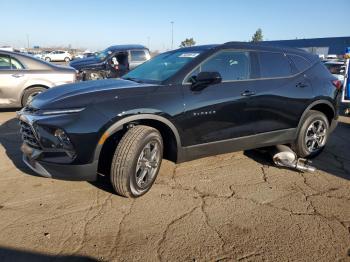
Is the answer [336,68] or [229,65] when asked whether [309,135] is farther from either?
[336,68]

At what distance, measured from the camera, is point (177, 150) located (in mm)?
3859

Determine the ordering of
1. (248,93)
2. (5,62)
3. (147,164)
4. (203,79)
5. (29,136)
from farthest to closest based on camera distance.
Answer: (5,62)
(248,93)
(203,79)
(147,164)
(29,136)

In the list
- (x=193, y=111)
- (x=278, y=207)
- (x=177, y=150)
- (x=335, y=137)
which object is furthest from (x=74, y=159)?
(x=335, y=137)

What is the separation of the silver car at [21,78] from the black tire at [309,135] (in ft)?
18.1

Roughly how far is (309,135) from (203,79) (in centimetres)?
230

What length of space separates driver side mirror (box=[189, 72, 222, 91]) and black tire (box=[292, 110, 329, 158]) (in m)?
1.80

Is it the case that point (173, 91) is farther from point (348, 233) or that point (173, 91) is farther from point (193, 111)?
point (348, 233)

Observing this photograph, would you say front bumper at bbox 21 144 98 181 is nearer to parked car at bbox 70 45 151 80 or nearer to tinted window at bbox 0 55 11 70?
tinted window at bbox 0 55 11 70

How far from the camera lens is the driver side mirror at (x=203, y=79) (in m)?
3.82

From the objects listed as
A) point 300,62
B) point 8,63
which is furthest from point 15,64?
point 300,62

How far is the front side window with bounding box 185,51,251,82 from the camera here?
4.10 m

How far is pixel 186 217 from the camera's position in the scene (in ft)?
10.9

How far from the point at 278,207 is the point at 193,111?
1.42 m

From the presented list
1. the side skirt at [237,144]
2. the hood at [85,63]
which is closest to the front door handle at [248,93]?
the side skirt at [237,144]
